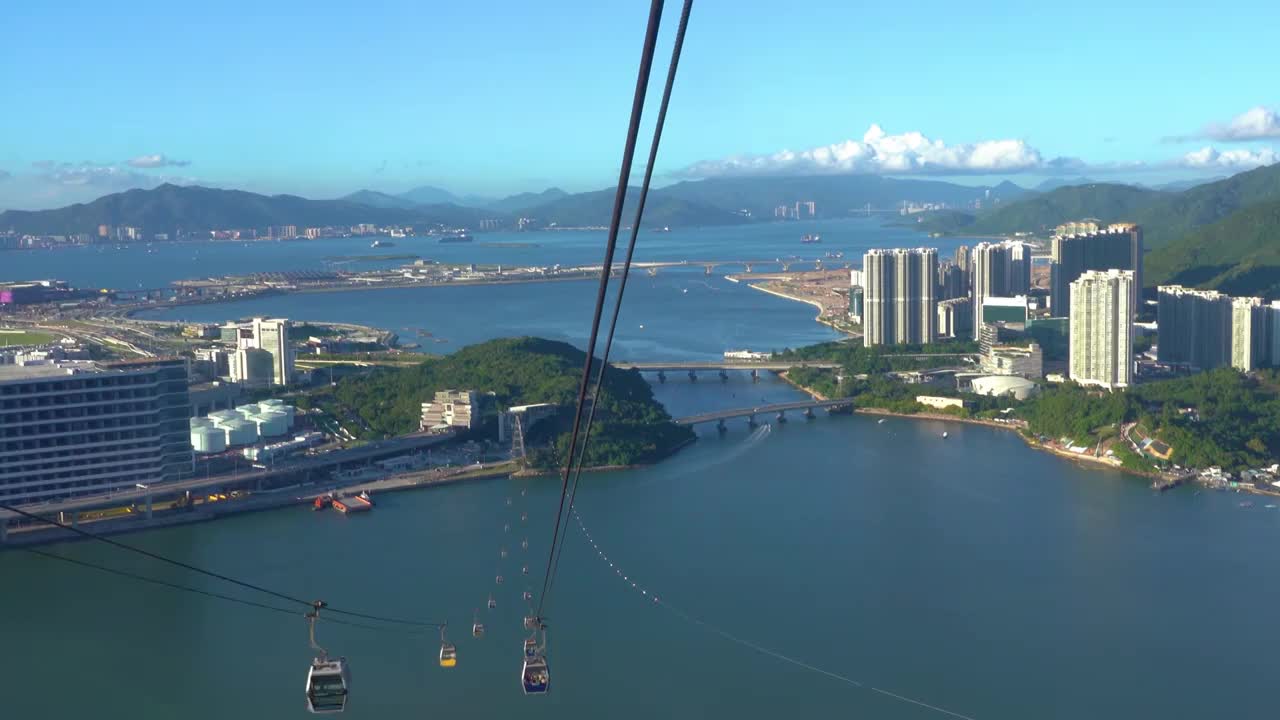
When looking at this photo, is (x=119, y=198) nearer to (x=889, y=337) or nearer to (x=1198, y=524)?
(x=889, y=337)

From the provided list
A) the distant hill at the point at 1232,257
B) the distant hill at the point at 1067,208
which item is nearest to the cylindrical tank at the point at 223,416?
the distant hill at the point at 1232,257

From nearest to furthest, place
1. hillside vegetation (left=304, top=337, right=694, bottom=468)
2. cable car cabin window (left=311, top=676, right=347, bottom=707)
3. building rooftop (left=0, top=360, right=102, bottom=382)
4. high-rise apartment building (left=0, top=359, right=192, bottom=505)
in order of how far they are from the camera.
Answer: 1. cable car cabin window (left=311, top=676, right=347, bottom=707)
2. high-rise apartment building (left=0, top=359, right=192, bottom=505)
3. building rooftop (left=0, top=360, right=102, bottom=382)
4. hillside vegetation (left=304, top=337, right=694, bottom=468)

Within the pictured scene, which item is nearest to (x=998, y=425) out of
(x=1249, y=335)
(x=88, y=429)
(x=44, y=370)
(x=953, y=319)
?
(x=1249, y=335)

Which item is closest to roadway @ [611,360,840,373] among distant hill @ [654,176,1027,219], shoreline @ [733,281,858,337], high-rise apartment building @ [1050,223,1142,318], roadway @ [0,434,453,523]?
shoreline @ [733,281,858,337]

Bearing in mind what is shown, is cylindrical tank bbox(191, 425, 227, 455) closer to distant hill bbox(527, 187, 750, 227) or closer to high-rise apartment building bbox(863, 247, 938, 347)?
high-rise apartment building bbox(863, 247, 938, 347)

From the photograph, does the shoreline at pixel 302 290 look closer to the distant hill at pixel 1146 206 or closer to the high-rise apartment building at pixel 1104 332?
the distant hill at pixel 1146 206

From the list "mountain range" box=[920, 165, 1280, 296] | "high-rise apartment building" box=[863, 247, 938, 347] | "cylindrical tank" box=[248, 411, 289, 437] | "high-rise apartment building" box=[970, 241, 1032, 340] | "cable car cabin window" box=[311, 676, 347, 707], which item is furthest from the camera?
"mountain range" box=[920, 165, 1280, 296]
